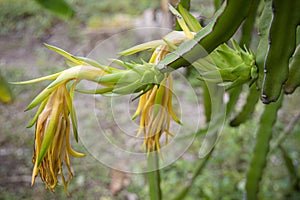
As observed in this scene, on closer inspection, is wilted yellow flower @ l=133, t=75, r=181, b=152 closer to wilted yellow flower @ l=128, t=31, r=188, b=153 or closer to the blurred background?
wilted yellow flower @ l=128, t=31, r=188, b=153

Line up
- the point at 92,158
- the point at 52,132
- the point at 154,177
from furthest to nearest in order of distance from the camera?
the point at 92,158
the point at 154,177
the point at 52,132

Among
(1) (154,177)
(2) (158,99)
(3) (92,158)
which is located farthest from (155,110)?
(3) (92,158)

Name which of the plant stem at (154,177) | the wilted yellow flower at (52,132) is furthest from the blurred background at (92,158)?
the wilted yellow flower at (52,132)

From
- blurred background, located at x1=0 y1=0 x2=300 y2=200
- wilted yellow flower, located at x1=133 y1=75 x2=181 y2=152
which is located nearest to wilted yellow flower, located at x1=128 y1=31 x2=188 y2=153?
wilted yellow flower, located at x1=133 y1=75 x2=181 y2=152

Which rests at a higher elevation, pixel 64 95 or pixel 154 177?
pixel 64 95

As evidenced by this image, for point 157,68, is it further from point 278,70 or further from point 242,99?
point 242,99

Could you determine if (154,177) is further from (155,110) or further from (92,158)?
(92,158)

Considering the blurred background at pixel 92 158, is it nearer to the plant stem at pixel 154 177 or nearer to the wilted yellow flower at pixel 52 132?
the plant stem at pixel 154 177
